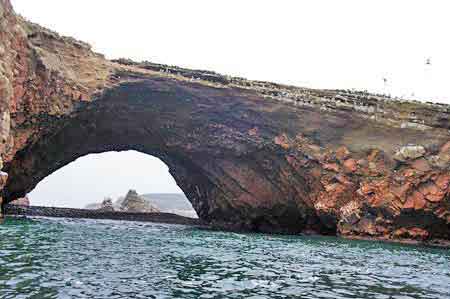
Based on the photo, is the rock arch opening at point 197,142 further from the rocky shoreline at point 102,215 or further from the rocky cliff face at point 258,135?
the rocky shoreline at point 102,215

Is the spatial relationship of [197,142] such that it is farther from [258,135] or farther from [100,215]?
[100,215]

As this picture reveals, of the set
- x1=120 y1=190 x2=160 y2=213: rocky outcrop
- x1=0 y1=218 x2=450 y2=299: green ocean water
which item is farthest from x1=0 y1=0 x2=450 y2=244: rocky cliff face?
x1=120 y1=190 x2=160 y2=213: rocky outcrop

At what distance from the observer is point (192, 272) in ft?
52.5

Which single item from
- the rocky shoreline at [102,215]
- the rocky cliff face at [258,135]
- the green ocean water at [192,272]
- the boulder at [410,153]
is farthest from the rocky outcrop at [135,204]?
the green ocean water at [192,272]

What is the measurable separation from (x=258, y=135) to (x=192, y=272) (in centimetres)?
2804

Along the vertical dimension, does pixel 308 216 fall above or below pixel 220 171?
below

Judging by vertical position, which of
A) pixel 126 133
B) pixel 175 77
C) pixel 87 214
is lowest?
pixel 87 214

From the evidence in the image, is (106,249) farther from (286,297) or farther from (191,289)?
(286,297)

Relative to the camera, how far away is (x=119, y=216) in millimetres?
58094

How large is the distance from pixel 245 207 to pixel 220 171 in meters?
4.72

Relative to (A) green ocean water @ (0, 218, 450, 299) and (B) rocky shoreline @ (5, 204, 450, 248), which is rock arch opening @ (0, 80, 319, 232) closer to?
(B) rocky shoreline @ (5, 204, 450, 248)

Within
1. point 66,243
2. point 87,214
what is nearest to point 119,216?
point 87,214

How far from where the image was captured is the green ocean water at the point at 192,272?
12.6 metres

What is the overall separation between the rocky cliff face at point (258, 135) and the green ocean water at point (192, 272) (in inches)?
594
